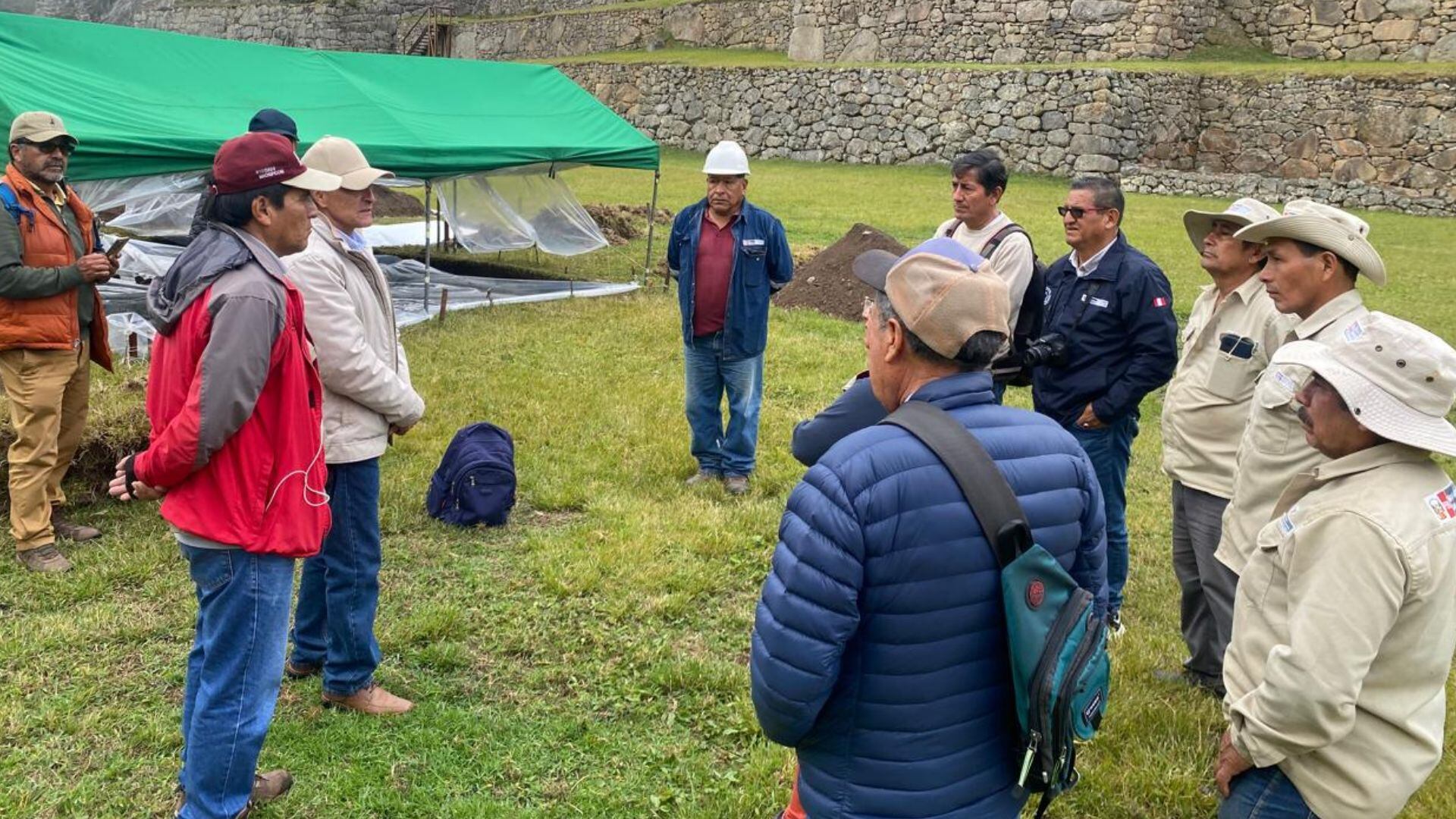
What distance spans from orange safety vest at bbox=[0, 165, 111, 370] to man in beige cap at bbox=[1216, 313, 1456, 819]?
4.90 m

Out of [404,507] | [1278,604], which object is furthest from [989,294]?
[404,507]

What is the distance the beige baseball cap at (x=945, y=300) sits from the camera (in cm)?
192

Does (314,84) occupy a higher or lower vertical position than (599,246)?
higher

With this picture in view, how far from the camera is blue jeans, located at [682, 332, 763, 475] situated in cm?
604

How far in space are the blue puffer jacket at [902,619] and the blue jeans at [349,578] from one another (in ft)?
6.34

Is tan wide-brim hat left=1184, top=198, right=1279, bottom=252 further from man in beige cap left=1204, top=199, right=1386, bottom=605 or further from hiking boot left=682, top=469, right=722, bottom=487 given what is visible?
hiking boot left=682, top=469, right=722, bottom=487

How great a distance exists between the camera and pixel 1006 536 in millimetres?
1839

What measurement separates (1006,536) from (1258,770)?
0.90 m

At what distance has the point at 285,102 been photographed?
9312 mm

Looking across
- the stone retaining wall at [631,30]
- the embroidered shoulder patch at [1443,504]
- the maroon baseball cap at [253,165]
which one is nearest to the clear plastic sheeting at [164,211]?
the maroon baseball cap at [253,165]

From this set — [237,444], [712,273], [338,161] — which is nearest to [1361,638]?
[237,444]

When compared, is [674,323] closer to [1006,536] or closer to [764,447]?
[764,447]

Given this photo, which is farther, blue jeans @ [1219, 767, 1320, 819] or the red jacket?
the red jacket

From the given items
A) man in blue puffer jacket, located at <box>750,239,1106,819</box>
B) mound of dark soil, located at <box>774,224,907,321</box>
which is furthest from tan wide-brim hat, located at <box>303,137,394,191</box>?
mound of dark soil, located at <box>774,224,907,321</box>
